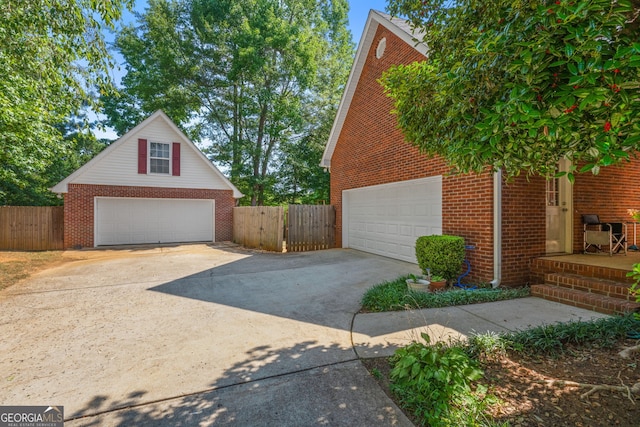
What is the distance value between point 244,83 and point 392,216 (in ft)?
49.3

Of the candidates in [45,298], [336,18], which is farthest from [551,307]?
[336,18]

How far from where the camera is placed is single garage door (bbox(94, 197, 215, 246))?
1309cm

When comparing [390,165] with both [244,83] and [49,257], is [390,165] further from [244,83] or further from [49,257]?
[244,83]

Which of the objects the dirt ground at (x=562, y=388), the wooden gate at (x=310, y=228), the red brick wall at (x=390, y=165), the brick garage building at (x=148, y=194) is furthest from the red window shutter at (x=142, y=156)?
the dirt ground at (x=562, y=388)

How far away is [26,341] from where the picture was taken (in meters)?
3.67

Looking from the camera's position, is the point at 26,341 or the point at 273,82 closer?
the point at 26,341

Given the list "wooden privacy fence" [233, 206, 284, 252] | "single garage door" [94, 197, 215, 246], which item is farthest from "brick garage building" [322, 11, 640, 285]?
"single garage door" [94, 197, 215, 246]

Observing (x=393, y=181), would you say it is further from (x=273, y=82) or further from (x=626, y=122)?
(x=273, y=82)

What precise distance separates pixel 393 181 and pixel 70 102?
8.35m

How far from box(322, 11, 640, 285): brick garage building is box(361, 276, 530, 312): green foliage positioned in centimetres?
61

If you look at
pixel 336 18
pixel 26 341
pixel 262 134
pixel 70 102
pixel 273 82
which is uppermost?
pixel 336 18

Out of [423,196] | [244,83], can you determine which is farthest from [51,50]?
[244,83]

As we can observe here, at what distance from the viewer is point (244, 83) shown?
19328 mm

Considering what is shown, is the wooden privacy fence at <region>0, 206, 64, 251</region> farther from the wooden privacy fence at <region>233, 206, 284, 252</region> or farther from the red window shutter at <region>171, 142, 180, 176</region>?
the wooden privacy fence at <region>233, 206, 284, 252</region>
